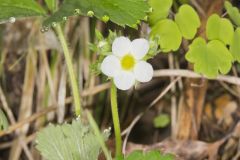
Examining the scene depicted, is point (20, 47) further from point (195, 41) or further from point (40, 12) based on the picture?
point (195, 41)

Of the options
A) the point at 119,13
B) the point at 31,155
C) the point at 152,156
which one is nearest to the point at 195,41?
the point at 119,13

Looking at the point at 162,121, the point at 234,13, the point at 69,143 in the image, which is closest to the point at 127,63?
the point at 69,143

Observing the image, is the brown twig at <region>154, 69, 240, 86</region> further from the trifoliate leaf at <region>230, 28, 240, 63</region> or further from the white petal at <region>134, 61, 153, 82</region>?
the white petal at <region>134, 61, 153, 82</region>

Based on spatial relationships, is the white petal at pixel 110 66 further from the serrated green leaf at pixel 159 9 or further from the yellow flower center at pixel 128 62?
the serrated green leaf at pixel 159 9

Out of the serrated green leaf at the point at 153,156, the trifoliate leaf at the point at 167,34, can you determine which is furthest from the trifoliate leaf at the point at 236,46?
Result: the serrated green leaf at the point at 153,156

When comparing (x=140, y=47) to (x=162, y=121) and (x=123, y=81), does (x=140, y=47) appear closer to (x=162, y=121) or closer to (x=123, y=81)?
(x=123, y=81)

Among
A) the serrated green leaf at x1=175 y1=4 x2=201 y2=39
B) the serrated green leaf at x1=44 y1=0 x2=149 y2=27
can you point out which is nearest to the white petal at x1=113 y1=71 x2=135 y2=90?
the serrated green leaf at x1=44 y1=0 x2=149 y2=27
